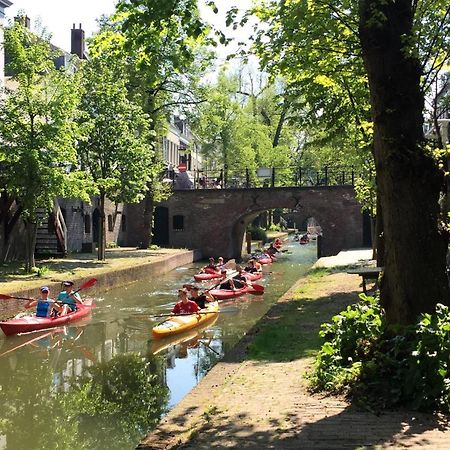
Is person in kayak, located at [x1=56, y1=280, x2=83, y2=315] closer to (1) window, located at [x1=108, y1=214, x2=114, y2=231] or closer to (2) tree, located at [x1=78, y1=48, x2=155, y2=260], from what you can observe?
(2) tree, located at [x1=78, y1=48, x2=155, y2=260]

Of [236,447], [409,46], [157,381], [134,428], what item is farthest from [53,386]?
[409,46]

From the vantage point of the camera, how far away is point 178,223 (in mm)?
39969

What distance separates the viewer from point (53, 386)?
36.4 ft

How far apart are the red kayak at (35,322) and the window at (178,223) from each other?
22562 mm

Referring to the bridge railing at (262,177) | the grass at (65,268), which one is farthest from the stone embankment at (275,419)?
the bridge railing at (262,177)

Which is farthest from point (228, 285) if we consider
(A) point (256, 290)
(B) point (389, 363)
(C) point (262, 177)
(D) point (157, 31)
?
(C) point (262, 177)

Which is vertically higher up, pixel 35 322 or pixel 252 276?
pixel 252 276

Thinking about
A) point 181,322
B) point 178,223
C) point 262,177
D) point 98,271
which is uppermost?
point 262,177

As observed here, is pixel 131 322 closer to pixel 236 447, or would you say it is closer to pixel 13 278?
pixel 13 278

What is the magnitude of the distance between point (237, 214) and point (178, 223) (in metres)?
4.01

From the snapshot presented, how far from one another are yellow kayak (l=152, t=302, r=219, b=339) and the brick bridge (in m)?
20.8

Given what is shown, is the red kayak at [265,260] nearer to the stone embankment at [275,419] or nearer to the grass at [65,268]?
the grass at [65,268]

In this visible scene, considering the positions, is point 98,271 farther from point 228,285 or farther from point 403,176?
point 403,176

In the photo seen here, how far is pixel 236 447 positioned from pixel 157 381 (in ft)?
19.4
